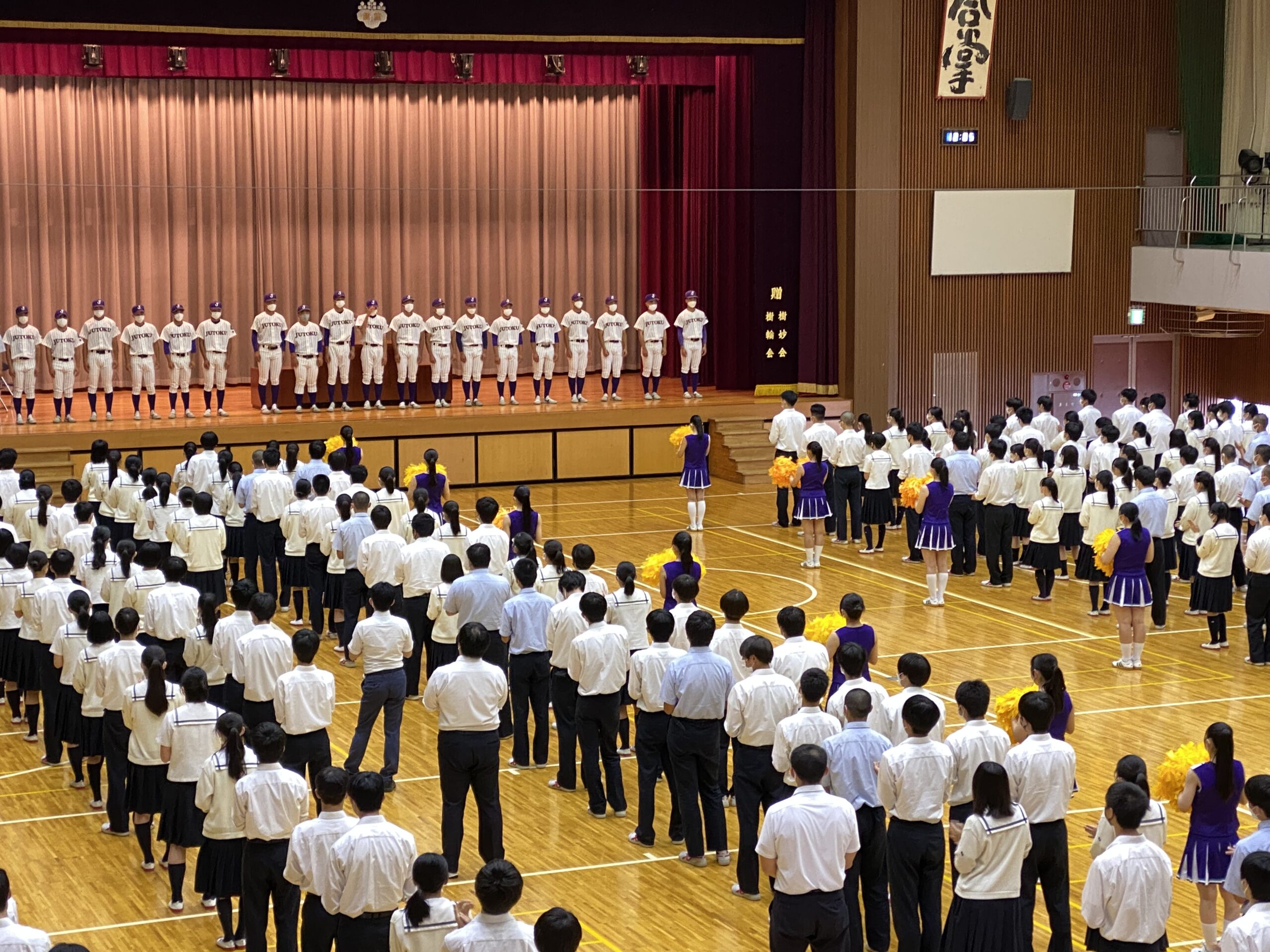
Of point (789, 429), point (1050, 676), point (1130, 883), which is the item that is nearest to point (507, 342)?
point (789, 429)

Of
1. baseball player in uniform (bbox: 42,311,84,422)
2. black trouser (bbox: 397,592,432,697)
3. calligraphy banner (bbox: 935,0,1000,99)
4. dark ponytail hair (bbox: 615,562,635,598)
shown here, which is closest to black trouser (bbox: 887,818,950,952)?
dark ponytail hair (bbox: 615,562,635,598)

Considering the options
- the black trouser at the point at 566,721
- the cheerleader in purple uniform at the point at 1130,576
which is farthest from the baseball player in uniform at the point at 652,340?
the black trouser at the point at 566,721

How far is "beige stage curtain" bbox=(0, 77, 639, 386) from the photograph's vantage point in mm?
27750

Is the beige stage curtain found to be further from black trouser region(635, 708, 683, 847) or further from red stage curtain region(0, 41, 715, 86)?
black trouser region(635, 708, 683, 847)

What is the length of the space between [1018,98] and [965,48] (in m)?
1.28

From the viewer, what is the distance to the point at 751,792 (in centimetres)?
989

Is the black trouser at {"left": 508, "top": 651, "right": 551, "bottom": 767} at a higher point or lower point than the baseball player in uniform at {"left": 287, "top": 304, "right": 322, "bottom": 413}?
lower

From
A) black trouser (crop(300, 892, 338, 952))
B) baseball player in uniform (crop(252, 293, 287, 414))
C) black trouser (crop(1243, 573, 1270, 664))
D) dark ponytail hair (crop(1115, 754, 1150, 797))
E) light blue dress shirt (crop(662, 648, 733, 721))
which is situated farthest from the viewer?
baseball player in uniform (crop(252, 293, 287, 414))

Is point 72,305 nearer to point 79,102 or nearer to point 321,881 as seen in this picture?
point 79,102

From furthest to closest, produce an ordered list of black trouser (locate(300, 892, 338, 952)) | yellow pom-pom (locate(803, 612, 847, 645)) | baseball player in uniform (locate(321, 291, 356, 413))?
baseball player in uniform (locate(321, 291, 356, 413)) → yellow pom-pom (locate(803, 612, 847, 645)) → black trouser (locate(300, 892, 338, 952))

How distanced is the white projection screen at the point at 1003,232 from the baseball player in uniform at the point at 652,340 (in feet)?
15.7

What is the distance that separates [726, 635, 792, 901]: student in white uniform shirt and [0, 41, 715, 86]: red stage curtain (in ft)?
56.8

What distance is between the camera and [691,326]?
25.9 meters

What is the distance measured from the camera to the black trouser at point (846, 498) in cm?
2053
